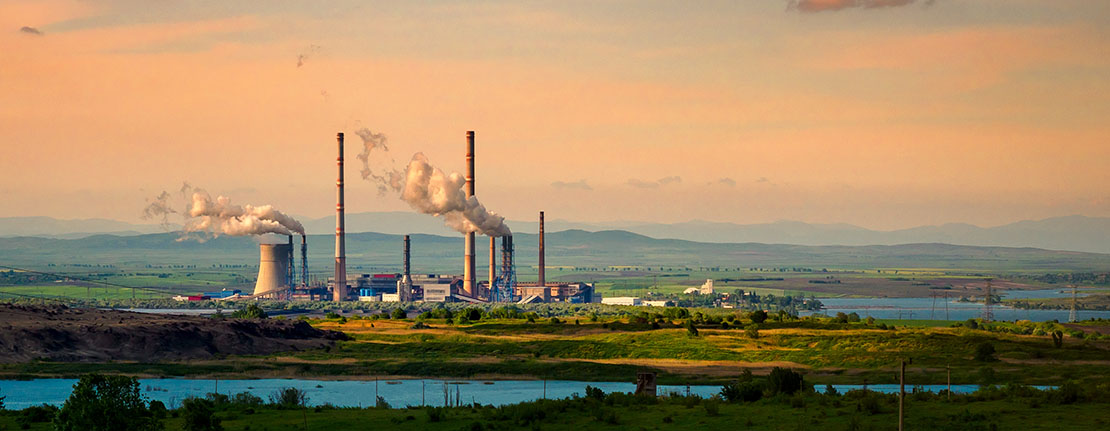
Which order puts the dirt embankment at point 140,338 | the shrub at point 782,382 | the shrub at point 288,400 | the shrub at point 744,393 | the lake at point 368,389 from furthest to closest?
the dirt embankment at point 140,338
the lake at point 368,389
the shrub at point 288,400
the shrub at point 782,382
the shrub at point 744,393

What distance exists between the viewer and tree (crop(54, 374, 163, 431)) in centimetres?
4306

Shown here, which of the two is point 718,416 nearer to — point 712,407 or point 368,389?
point 712,407

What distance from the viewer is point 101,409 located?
1699 inches

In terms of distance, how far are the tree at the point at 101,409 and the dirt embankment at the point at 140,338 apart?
6145 cm

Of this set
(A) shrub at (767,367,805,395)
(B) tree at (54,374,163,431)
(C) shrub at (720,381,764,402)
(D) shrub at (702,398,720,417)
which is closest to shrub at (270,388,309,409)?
(B) tree at (54,374,163,431)

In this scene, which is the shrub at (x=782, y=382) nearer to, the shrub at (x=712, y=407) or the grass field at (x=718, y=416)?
the grass field at (x=718, y=416)

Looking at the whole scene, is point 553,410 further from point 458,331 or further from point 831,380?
point 458,331

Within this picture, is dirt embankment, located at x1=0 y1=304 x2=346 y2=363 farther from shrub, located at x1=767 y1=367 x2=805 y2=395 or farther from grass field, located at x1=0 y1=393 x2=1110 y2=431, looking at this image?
shrub, located at x1=767 y1=367 x2=805 y2=395

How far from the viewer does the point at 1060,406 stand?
51.8 metres

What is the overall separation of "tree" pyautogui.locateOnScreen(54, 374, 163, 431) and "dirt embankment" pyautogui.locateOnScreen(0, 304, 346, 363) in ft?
202

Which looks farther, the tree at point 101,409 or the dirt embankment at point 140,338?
the dirt embankment at point 140,338

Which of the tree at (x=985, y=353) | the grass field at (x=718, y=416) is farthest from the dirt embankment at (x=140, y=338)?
the tree at (x=985, y=353)

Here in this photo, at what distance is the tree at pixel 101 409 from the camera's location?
43062 mm

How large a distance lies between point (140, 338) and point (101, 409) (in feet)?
220
